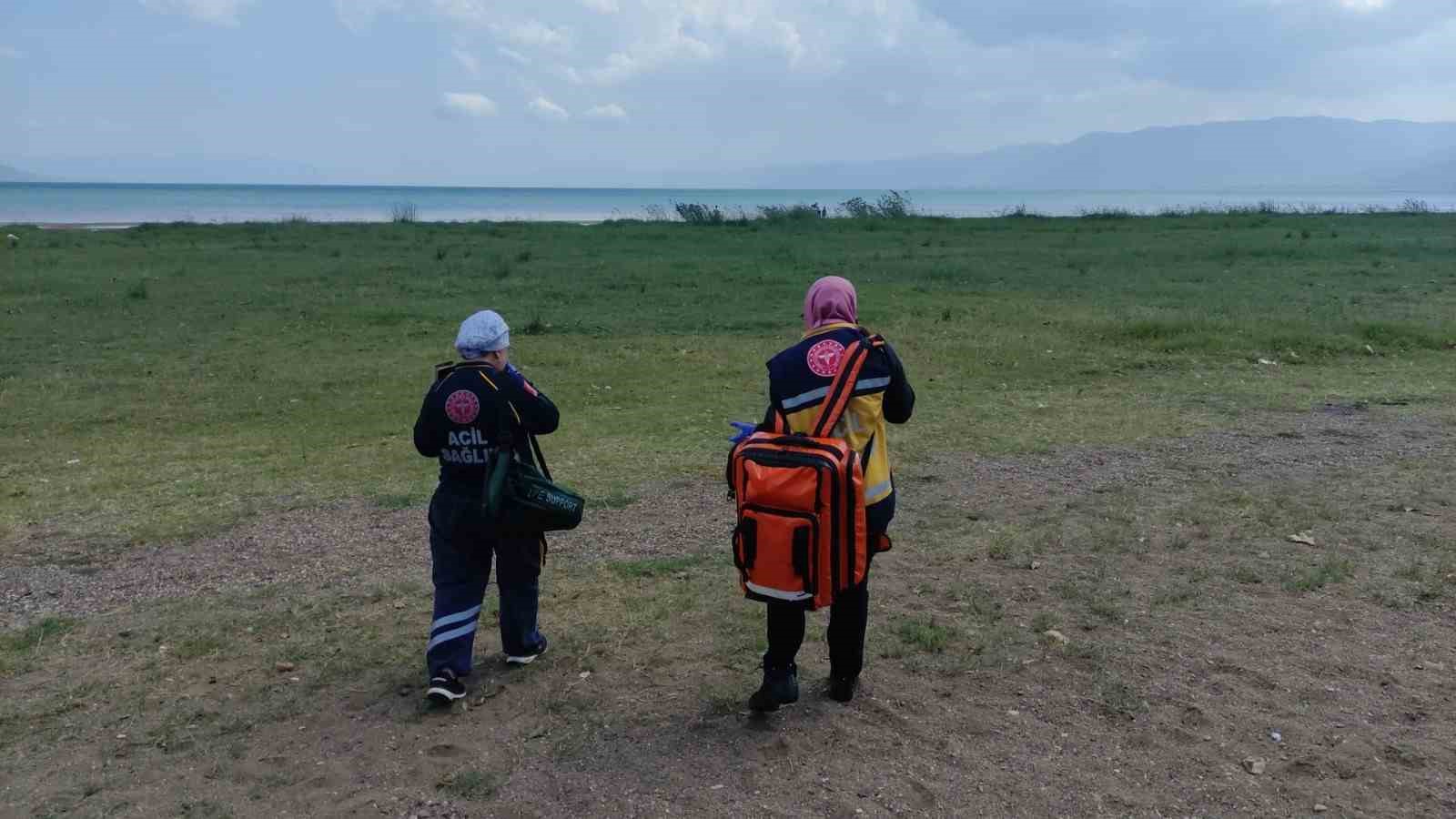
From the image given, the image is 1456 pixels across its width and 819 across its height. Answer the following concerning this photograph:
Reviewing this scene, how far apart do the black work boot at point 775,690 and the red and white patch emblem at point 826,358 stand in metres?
1.08

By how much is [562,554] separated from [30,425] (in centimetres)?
608

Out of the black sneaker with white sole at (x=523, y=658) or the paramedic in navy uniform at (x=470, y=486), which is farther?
the black sneaker with white sole at (x=523, y=658)

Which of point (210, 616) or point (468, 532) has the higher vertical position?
point (468, 532)

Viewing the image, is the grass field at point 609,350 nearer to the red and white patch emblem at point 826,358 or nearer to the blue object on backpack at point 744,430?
the blue object on backpack at point 744,430

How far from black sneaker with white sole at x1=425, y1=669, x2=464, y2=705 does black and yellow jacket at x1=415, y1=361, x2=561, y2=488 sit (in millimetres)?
757

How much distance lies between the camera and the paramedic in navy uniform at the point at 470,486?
4.10 m

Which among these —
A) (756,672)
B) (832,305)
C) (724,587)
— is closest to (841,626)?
(756,672)

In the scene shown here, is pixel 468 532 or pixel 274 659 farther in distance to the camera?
pixel 274 659

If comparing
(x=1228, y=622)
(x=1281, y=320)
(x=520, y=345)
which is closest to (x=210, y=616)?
(x=1228, y=622)

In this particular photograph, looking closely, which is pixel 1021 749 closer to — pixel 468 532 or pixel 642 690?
pixel 642 690

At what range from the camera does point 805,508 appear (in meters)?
3.50

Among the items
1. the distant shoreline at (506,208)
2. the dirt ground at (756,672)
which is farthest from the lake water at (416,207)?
the dirt ground at (756,672)

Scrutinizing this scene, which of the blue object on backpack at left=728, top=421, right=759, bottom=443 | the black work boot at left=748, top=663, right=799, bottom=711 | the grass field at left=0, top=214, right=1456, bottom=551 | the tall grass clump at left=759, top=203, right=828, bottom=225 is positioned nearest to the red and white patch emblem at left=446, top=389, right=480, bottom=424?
the blue object on backpack at left=728, top=421, right=759, bottom=443

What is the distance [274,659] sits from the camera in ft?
15.2
